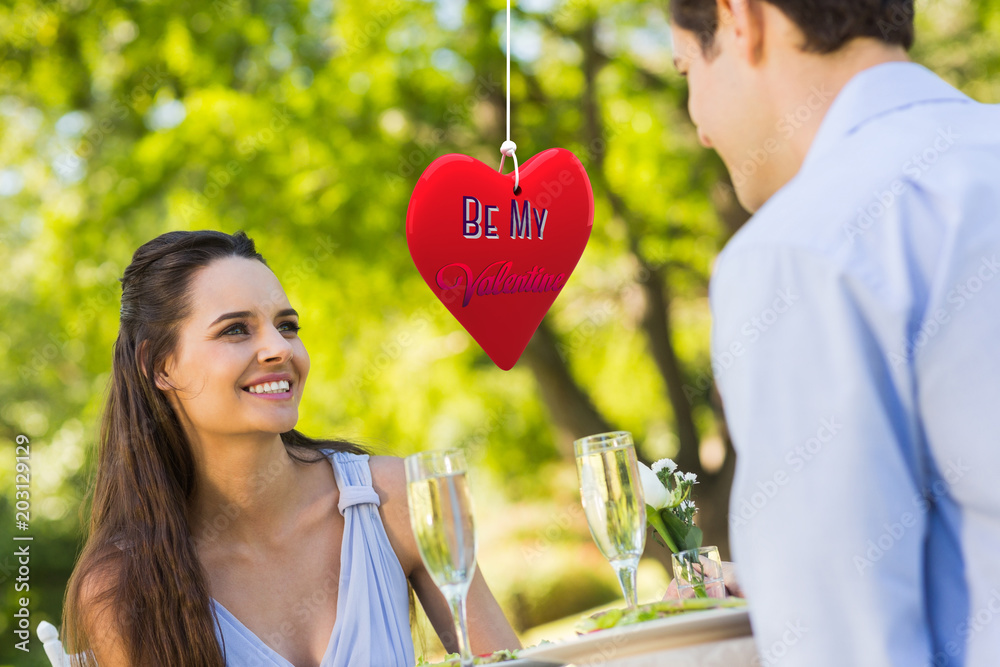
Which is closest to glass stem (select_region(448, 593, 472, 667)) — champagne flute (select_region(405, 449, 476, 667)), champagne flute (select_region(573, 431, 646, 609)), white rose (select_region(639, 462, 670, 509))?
champagne flute (select_region(405, 449, 476, 667))

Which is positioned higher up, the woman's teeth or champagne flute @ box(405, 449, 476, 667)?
the woman's teeth

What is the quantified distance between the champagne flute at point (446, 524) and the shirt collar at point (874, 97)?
67cm

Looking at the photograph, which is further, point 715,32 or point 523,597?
point 523,597

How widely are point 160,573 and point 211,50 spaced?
4.57 m

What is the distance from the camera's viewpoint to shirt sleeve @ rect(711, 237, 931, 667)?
86cm

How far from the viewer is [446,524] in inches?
53.6

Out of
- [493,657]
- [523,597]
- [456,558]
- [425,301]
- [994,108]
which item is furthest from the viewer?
[523,597]

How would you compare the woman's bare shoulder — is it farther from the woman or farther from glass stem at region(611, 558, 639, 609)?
glass stem at region(611, 558, 639, 609)

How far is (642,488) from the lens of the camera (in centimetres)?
159

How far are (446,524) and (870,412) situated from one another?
69cm

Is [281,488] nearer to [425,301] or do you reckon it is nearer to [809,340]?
[809,340]

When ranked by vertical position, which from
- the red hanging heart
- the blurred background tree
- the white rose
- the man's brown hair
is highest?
the blurred background tree

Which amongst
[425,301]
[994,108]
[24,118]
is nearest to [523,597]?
[425,301]

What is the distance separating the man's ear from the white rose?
0.79 meters
